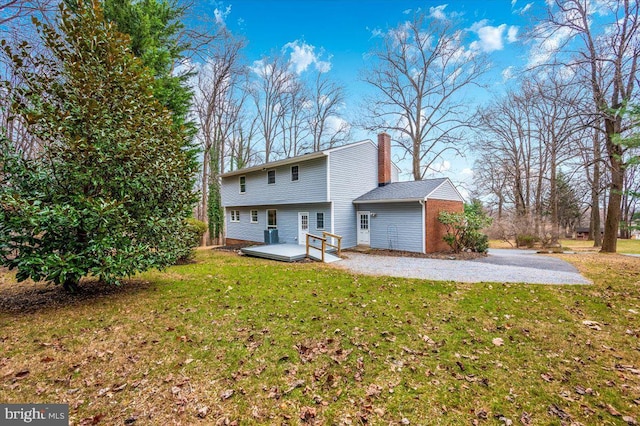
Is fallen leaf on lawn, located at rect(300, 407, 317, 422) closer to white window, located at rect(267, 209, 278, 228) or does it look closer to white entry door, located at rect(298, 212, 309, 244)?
white entry door, located at rect(298, 212, 309, 244)

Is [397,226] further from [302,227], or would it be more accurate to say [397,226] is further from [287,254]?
[287,254]

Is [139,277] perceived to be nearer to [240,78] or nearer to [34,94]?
[34,94]

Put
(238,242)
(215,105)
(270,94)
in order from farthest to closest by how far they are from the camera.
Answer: (270,94)
(215,105)
(238,242)

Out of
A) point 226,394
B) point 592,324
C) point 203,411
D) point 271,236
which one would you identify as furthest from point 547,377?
point 271,236

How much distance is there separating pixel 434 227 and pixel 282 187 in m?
8.57

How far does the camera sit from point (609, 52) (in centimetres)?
1153

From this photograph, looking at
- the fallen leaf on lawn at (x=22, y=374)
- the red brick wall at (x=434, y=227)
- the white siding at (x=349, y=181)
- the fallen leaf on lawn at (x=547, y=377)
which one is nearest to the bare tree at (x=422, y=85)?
the white siding at (x=349, y=181)

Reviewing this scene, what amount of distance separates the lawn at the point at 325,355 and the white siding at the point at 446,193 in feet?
24.3

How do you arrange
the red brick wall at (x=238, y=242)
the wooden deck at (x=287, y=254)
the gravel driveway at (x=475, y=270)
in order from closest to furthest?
the gravel driveway at (x=475, y=270), the wooden deck at (x=287, y=254), the red brick wall at (x=238, y=242)

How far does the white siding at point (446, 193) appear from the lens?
13.0 meters

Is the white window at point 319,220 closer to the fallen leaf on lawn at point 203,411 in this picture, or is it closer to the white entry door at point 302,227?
the white entry door at point 302,227

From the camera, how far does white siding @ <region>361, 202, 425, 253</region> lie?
41.6ft

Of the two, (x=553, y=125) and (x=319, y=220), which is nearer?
(x=319, y=220)

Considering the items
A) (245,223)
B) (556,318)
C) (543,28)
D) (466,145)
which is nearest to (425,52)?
(466,145)
